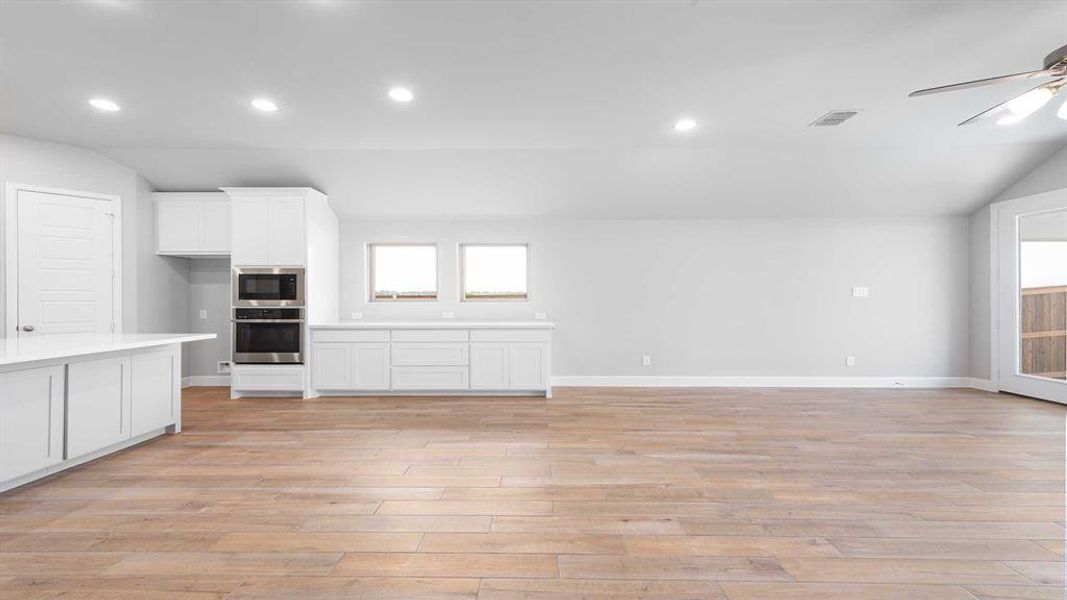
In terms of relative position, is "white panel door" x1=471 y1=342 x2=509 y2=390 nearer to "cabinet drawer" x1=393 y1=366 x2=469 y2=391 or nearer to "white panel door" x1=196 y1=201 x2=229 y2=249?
"cabinet drawer" x1=393 y1=366 x2=469 y2=391

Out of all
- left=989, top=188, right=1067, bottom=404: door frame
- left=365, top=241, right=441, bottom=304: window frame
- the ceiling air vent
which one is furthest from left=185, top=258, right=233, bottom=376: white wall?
left=989, top=188, right=1067, bottom=404: door frame

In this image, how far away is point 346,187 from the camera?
5770mm

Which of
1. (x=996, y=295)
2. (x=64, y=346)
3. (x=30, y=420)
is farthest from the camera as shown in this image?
(x=996, y=295)

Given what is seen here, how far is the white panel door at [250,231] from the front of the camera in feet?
18.1

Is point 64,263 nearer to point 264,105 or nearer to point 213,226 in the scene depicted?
point 213,226

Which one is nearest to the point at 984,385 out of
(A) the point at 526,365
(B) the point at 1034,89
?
(B) the point at 1034,89

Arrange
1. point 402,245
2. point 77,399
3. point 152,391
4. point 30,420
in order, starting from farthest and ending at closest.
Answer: point 402,245 → point 152,391 → point 77,399 → point 30,420

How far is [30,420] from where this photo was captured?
2955 millimetres

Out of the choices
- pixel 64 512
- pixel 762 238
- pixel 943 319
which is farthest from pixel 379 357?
pixel 943 319

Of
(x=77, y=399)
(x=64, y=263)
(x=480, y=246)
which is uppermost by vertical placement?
(x=480, y=246)

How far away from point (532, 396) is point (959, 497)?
3826mm

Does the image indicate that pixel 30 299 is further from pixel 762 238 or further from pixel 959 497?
pixel 762 238

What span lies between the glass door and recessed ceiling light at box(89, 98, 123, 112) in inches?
359

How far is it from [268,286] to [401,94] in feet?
10.0
